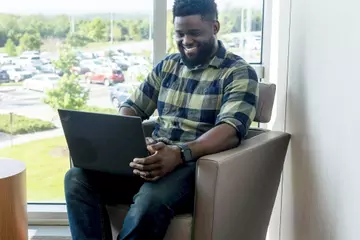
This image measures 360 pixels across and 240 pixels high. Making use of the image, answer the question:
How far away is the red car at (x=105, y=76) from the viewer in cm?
247

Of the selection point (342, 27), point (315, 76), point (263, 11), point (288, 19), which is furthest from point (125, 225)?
point (263, 11)

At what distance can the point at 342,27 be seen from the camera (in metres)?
1.31

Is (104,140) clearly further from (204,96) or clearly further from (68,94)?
(68,94)

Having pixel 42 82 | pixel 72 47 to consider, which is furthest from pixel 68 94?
pixel 72 47

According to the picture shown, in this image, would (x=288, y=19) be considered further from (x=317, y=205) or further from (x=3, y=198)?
(x=3, y=198)

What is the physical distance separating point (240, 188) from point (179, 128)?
1.21ft

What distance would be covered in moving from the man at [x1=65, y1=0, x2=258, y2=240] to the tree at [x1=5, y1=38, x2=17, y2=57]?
2.52 ft

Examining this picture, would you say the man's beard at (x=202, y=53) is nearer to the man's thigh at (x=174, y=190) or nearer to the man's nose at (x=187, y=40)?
the man's nose at (x=187, y=40)

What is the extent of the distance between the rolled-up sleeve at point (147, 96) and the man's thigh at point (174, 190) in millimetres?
462

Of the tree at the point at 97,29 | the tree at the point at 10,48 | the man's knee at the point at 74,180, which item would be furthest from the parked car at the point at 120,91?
the man's knee at the point at 74,180

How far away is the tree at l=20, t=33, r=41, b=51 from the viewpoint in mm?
2398

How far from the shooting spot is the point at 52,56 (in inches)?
96.1

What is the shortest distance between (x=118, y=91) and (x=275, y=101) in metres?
0.83

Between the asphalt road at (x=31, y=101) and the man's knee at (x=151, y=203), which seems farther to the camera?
the asphalt road at (x=31, y=101)
